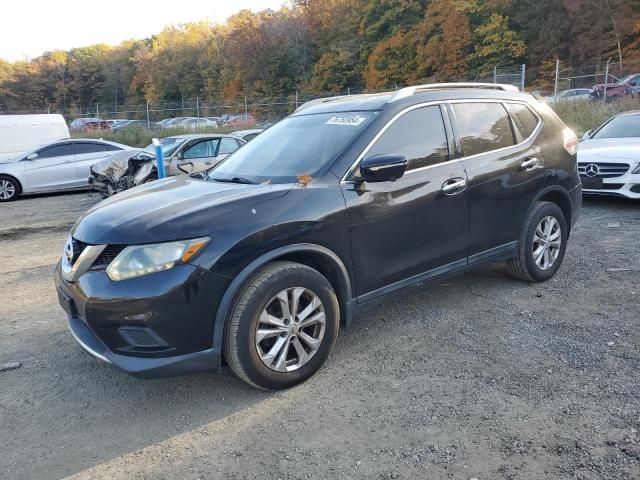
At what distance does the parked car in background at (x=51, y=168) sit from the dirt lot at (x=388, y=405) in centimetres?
918

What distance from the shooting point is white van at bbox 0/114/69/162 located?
47.8 feet

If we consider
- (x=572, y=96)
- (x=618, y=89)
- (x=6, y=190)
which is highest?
(x=618, y=89)

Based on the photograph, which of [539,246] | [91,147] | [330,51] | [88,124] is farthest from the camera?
[330,51]

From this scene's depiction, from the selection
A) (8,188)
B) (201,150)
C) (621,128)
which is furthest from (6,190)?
(621,128)

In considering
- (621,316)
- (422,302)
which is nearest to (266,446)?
(422,302)

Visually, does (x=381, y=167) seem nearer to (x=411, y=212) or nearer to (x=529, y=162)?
(x=411, y=212)

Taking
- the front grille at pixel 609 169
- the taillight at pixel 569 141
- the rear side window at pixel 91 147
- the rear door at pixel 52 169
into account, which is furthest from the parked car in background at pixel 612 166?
the rear door at pixel 52 169

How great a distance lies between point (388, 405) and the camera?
299 centimetres

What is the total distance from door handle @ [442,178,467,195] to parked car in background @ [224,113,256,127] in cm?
2627

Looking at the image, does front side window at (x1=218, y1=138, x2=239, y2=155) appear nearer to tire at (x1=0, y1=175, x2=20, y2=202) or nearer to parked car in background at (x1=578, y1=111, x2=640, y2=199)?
tire at (x1=0, y1=175, x2=20, y2=202)

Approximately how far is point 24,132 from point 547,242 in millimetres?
14861

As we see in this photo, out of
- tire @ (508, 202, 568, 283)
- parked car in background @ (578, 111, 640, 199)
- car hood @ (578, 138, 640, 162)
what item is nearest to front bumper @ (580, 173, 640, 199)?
parked car in background @ (578, 111, 640, 199)

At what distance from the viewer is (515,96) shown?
185 inches

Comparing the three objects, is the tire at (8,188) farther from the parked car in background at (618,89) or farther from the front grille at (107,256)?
the parked car in background at (618,89)
